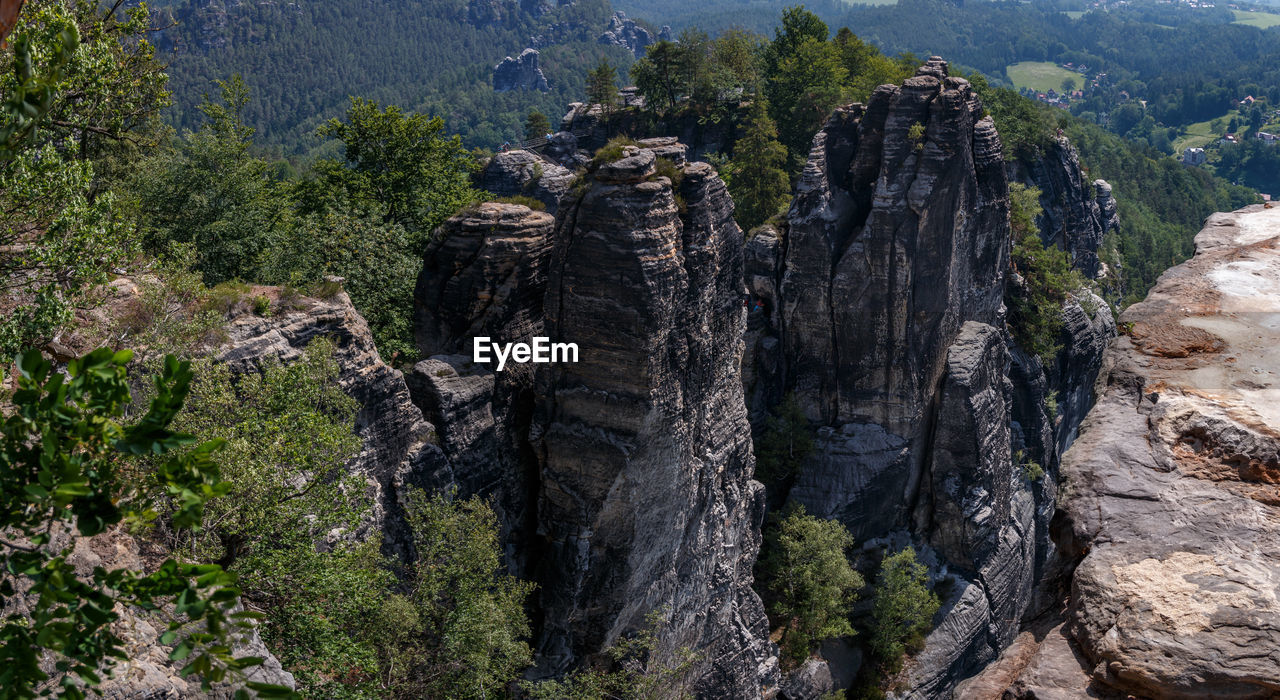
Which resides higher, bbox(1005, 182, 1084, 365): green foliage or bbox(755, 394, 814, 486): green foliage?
bbox(1005, 182, 1084, 365): green foliage

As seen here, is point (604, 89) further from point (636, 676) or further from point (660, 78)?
point (636, 676)

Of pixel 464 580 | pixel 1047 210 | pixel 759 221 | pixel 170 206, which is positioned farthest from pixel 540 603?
pixel 1047 210

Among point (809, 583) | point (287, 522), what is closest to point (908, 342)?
point (809, 583)

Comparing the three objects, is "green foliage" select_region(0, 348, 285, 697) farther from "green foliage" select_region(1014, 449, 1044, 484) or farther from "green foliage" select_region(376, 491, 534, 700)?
"green foliage" select_region(1014, 449, 1044, 484)

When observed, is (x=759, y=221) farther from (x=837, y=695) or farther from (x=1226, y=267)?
(x=1226, y=267)

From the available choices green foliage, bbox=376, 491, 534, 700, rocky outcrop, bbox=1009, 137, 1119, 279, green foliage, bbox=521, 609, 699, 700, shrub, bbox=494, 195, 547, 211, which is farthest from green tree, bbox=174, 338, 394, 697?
rocky outcrop, bbox=1009, 137, 1119, 279

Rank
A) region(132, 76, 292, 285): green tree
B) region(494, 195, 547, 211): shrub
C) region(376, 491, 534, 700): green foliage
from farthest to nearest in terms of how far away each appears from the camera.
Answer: region(132, 76, 292, 285): green tree < region(494, 195, 547, 211): shrub < region(376, 491, 534, 700): green foliage
